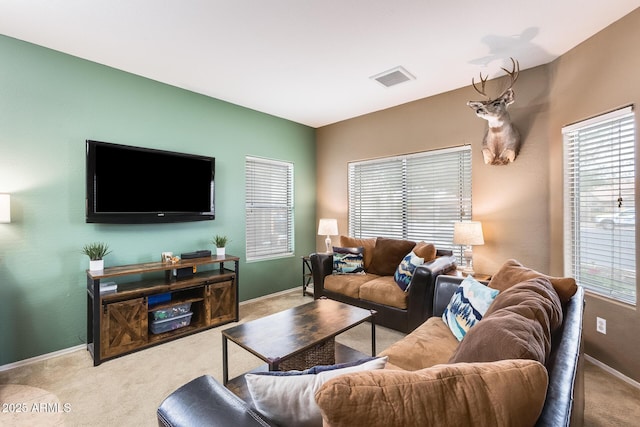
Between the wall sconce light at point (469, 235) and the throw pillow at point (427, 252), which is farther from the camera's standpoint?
the throw pillow at point (427, 252)

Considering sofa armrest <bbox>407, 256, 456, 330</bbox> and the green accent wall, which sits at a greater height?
the green accent wall

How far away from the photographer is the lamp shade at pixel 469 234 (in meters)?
3.07

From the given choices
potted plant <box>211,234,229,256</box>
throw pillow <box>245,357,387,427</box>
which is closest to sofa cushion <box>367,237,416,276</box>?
potted plant <box>211,234,229,256</box>

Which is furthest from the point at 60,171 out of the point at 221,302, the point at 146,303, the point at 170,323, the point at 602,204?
the point at 602,204

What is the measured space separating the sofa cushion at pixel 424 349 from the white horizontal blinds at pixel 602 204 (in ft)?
5.27

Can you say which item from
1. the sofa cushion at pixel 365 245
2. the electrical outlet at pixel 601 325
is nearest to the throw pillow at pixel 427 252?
the sofa cushion at pixel 365 245

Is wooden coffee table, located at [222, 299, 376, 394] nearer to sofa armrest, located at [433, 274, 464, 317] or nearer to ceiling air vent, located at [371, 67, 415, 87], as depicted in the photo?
sofa armrest, located at [433, 274, 464, 317]

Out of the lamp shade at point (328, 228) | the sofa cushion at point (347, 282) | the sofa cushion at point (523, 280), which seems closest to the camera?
the sofa cushion at point (523, 280)

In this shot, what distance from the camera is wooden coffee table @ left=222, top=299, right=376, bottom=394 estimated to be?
1.74 metres

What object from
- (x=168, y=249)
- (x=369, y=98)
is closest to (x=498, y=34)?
(x=369, y=98)

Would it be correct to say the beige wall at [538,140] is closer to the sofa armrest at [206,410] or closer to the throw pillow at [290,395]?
the throw pillow at [290,395]

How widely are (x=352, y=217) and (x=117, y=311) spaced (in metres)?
3.25

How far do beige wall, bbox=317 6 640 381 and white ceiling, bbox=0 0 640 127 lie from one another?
8.3 inches

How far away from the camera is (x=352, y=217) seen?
466 centimetres
